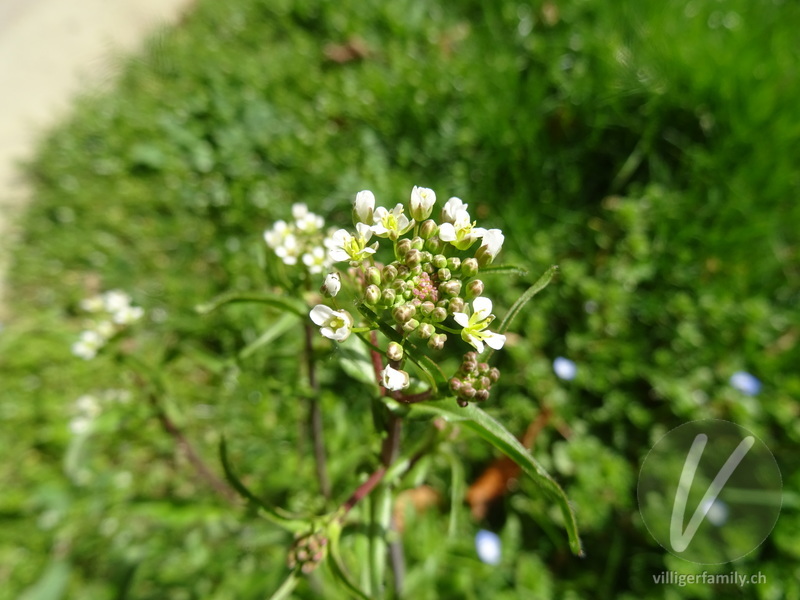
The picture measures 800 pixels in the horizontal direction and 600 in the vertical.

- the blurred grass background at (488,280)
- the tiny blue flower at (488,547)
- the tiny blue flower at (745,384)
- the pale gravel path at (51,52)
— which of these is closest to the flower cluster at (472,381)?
the blurred grass background at (488,280)

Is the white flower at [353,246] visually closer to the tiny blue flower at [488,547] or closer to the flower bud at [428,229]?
the flower bud at [428,229]

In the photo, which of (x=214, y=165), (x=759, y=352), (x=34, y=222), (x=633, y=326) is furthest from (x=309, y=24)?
(x=759, y=352)

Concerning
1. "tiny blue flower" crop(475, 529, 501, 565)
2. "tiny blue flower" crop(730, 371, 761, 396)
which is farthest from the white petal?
"tiny blue flower" crop(730, 371, 761, 396)

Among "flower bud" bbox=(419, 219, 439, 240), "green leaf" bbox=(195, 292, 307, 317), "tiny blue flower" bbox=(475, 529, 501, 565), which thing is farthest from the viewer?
"tiny blue flower" bbox=(475, 529, 501, 565)

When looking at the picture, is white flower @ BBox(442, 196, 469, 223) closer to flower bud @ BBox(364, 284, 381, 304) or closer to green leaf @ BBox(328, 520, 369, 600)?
flower bud @ BBox(364, 284, 381, 304)

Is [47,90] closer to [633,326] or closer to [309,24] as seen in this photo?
[309,24]
